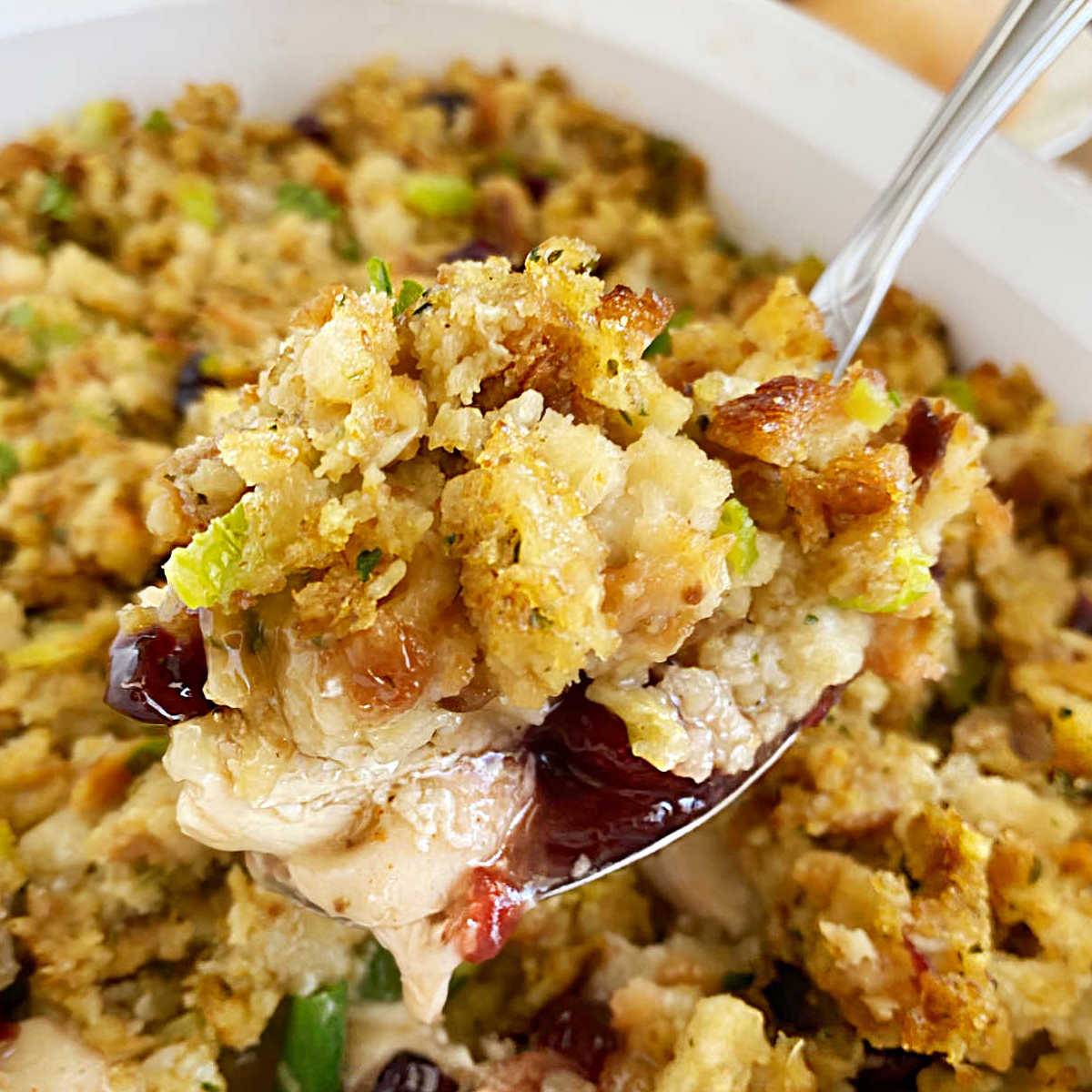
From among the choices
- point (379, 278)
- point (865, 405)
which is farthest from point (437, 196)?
point (865, 405)

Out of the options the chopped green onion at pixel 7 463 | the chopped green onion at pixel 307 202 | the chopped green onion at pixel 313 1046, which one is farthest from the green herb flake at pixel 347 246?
the chopped green onion at pixel 313 1046

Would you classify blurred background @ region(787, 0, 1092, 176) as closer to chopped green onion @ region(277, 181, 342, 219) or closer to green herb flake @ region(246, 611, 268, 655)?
chopped green onion @ region(277, 181, 342, 219)

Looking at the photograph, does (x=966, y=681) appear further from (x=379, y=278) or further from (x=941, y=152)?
(x=379, y=278)

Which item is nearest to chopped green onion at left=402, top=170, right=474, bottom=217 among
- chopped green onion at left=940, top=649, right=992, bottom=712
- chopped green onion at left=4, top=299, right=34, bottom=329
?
chopped green onion at left=4, top=299, right=34, bottom=329

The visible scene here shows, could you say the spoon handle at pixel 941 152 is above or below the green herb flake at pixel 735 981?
above

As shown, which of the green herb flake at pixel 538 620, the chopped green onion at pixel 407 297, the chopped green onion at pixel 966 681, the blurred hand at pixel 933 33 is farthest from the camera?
the blurred hand at pixel 933 33

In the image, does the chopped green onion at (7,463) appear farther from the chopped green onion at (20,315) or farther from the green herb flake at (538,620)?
the green herb flake at (538,620)
